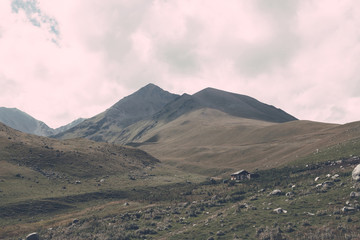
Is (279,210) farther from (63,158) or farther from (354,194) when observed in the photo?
(63,158)

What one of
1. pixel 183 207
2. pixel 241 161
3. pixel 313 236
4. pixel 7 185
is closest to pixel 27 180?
pixel 7 185

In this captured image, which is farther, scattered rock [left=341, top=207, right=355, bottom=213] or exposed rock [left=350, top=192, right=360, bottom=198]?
exposed rock [left=350, top=192, right=360, bottom=198]

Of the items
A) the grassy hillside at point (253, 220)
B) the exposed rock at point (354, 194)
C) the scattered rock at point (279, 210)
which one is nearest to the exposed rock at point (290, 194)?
the grassy hillside at point (253, 220)

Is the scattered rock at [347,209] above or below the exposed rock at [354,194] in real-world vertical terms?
below

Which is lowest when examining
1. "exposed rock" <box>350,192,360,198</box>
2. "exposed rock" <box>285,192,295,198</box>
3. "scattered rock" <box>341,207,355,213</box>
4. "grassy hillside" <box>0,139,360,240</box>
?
"grassy hillside" <box>0,139,360,240</box>

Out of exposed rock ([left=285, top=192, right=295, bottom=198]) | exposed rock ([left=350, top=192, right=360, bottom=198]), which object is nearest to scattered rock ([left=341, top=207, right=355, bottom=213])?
exposed rock ([left=350, top=192, right=360, bottom=198])

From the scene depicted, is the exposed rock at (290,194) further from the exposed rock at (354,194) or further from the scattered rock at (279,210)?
the exposed rock at (354,194)

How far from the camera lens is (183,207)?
199 ft

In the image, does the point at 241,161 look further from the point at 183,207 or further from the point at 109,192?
the point at 183,207

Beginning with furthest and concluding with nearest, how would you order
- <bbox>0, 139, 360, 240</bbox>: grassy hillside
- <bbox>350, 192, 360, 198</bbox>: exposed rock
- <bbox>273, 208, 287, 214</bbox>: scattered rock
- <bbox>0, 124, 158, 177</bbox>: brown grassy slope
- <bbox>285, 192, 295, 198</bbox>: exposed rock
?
<bbox>0, 124, 158, 177</bbox>: brown grassy slope, <bbox>285, 192, 295, 198</bbox>: exposed rock, <bbox>273, 208, 287, 214</bbox>: scattered rock, <bbox>350, 192, 360, 198</bbox>: exposed rock, <bbox>0, 139, 360, 240</bbox>: grassy hillside

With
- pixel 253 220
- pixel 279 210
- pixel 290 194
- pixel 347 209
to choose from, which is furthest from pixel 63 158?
pixel 347 209

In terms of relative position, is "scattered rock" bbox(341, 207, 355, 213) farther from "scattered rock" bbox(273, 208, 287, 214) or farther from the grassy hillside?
"scattered rock" bbox(273, 208, 287, 214)

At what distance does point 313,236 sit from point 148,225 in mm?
27129

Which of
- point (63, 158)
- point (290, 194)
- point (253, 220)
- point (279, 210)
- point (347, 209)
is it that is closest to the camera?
point (347, 209)
